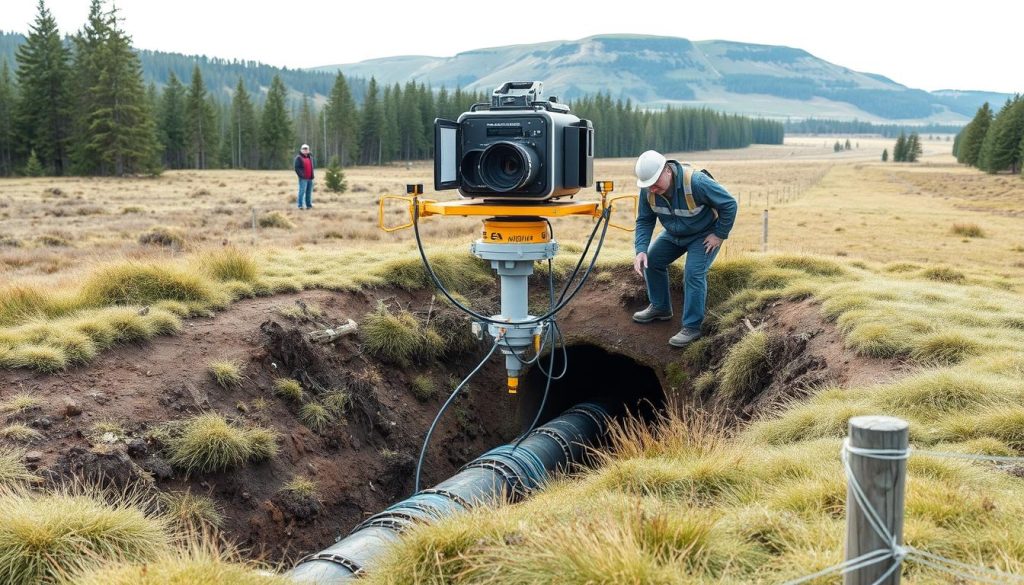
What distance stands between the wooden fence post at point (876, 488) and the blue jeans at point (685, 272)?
5947 mm

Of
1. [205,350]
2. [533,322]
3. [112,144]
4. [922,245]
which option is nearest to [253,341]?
[205,350]

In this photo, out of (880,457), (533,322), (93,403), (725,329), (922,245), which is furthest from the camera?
(922,245)

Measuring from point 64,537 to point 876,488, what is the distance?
354cm

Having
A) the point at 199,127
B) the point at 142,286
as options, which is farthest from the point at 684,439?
the point at 199,127

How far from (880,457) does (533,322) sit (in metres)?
4.71

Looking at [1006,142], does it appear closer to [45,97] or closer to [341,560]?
[45,97]

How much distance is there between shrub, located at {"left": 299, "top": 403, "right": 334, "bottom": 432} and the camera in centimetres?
738

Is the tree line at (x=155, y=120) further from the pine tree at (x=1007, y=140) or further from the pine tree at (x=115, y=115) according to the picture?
the pine tree at (x=1007, y=140)

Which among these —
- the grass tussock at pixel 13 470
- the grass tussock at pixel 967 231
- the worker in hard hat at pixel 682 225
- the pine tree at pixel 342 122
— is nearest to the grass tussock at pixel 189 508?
the grass tussock at pixel 13 470

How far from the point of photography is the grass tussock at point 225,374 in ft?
22.8

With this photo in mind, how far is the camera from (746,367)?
792 cm

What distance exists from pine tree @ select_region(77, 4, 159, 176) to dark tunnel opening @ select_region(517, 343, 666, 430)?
160 ft

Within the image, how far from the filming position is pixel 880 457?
2.55m

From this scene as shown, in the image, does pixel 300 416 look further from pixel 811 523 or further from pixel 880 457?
pixel 880 457
